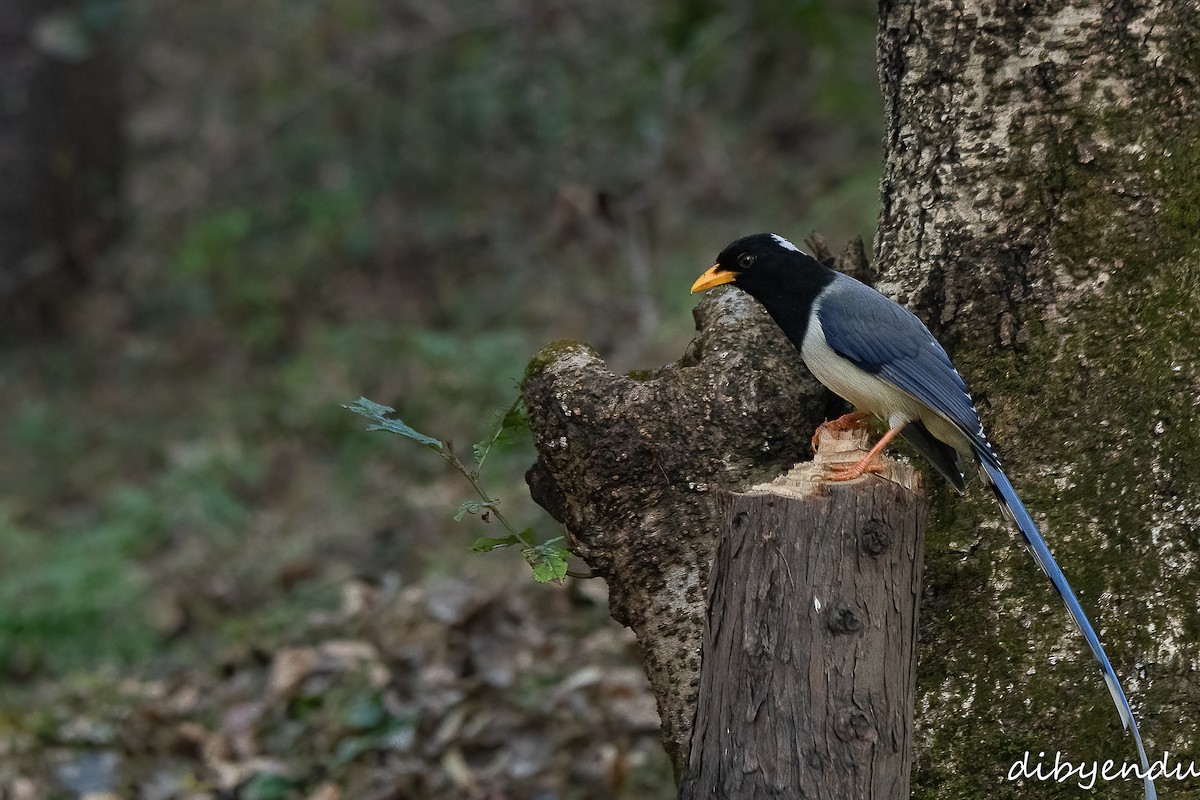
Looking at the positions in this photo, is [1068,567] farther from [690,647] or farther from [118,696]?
[118,696]

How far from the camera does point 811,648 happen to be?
9.44ft

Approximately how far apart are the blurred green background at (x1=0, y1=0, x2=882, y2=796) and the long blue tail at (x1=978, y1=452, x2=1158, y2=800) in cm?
388

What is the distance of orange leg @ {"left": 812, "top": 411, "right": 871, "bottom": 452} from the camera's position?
11.8ft

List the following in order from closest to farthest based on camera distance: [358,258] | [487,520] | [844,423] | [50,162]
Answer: [487,520]
[844,423]
[50,162]
[358,258]

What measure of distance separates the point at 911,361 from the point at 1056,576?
2.17 feet

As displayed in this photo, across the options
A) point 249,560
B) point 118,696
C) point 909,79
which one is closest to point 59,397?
point 249,560

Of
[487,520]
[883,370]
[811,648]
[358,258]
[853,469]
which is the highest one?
[358,258]

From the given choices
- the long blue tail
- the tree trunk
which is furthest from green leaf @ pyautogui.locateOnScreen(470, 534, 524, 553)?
the tree trunk

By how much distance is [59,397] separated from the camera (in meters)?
10.9

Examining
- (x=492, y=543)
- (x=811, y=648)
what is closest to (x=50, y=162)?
(x=492, y=543)

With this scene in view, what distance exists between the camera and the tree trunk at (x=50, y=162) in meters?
11.1

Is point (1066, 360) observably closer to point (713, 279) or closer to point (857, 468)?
point (857, 468)

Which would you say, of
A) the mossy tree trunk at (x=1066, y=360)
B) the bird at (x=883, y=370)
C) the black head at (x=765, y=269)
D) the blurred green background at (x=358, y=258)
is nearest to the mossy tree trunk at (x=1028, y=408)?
the mossy tree trunk at (x=1066, y=360)

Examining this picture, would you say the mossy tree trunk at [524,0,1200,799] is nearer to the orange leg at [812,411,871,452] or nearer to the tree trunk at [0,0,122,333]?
the orange leg at [812,411,871,452]
